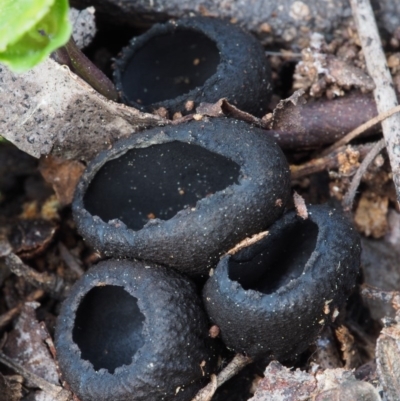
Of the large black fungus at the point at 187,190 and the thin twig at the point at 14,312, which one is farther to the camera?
the thin twig at the point at 14,312

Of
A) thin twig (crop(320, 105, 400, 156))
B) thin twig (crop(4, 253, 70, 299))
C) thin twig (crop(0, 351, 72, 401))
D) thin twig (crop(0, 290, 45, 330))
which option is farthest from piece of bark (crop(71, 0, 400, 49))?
thin twig (crop(0, 351, 72, 401))

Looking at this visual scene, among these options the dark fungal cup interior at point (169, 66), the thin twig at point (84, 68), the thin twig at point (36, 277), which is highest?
the thin twig at point (84, 68)

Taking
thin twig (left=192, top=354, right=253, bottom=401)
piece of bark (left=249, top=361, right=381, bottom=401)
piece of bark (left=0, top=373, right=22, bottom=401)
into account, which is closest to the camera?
piece of bark (left=249, top=361, right=381, bottom=401)

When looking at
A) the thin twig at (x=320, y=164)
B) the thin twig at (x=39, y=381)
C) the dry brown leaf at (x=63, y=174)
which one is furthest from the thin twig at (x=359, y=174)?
the thin twig at (x=39, y=381)

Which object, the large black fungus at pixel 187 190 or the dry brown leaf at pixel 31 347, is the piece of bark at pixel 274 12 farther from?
the dry brown leaf at pixel 31 347

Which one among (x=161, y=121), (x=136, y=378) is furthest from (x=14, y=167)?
(x=136, y=378)

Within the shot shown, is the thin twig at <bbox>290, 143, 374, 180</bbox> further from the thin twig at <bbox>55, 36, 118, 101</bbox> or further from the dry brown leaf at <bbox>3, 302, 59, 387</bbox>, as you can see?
the dry brown leaf at <bbox>3, 302, 59, 387</bbox>
